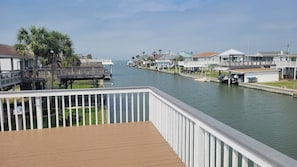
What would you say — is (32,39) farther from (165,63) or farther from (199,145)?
(165,63)

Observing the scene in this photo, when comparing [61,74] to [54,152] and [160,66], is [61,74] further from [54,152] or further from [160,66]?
[160,66]

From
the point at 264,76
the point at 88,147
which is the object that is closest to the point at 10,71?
the point at 88,147

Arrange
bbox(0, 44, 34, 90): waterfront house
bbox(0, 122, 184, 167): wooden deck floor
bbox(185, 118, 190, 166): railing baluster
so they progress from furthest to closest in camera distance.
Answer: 1. bbox(0, 44, 34, 90): waterfront house
2. bbox(0, 122, 184, 167): wooden deck floor
3. bbox(185, 118, 190, 166): railing baluster

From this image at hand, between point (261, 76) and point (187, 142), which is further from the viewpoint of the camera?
point (261, 76)

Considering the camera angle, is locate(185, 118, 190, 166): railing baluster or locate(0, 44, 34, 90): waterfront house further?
locate(0, 44, 34, 90): waterfront house

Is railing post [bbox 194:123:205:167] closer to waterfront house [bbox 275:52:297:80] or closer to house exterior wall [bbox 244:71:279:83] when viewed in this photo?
house exterior wall [bbox 244:71:279:83]

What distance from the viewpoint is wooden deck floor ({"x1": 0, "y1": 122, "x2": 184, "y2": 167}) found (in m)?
2.84

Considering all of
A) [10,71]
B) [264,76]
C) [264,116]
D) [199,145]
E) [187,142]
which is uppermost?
[10,71]

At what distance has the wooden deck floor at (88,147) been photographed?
284cm

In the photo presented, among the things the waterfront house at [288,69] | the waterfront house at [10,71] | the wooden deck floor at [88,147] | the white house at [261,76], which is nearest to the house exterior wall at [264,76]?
the white house at [261,76]

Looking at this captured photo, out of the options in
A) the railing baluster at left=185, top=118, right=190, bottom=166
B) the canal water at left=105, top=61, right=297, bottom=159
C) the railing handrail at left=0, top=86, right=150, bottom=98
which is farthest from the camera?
the canal water at left=105, top=61, right=297, bottom=159

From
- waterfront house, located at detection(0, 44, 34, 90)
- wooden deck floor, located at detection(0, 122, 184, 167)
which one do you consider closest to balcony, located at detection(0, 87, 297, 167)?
wooden deck floor, located at detection(0, 122, 184, 167)

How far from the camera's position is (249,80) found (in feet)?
102

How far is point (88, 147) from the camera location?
3289 mm
